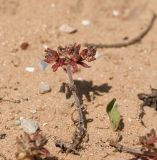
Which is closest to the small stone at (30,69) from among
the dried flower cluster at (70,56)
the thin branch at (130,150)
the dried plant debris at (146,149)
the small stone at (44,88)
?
the small stone at (44,88)

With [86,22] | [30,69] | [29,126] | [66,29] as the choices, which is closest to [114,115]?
[29,126]

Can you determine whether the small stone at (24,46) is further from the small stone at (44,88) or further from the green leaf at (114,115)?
the green leaf at (114,115)

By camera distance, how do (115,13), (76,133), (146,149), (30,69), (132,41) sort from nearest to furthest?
(146,149)
(76,133)
(30,69)
(132,41)
(115,13)

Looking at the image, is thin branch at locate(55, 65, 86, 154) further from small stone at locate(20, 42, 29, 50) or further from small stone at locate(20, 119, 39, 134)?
small stone at locate(20, 42, 29, 50)

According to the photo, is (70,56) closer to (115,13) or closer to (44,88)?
(44,88)

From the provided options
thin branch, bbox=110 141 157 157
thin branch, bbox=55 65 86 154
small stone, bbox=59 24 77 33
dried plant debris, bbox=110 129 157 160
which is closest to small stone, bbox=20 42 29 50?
small stone, bbox=59 24 77 33

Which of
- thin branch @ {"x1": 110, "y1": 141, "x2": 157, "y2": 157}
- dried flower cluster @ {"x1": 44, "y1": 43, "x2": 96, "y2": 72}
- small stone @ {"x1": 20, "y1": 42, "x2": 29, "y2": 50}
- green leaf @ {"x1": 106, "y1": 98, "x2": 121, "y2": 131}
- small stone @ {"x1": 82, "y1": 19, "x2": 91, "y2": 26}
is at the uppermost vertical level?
small stone @ {"x1": 82, "y1": 19, "x2": 91, "y2": 26}
